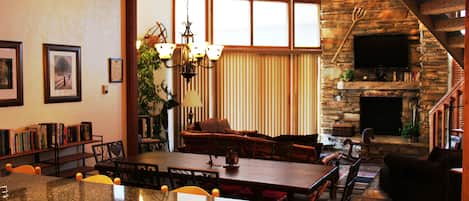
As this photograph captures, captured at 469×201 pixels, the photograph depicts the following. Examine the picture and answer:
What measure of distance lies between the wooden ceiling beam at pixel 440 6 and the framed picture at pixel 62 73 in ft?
13.6

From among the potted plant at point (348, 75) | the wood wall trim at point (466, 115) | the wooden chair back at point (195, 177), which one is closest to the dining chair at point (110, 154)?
the wooden chair back at point (195, 177)

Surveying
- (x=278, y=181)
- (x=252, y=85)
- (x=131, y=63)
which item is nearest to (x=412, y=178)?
(x=278, y=181)

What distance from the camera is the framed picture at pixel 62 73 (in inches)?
209

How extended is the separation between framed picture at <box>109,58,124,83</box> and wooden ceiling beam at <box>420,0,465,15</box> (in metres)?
3.86

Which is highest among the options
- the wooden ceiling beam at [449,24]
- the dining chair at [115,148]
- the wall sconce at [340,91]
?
the wooden ceiling beam at [449,24]

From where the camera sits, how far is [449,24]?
5855mm

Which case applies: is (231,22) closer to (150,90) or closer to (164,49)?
(150,90)

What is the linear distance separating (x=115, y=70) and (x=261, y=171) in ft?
8.95

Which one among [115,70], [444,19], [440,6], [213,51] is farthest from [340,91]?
[115,70]

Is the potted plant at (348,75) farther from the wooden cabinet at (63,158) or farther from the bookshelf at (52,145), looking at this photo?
the wooden cabinet at (63,158)

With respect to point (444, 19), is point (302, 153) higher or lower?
lower

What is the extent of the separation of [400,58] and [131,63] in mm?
5987

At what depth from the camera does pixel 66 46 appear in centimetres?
554

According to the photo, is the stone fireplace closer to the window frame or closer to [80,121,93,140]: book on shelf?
the window frame
